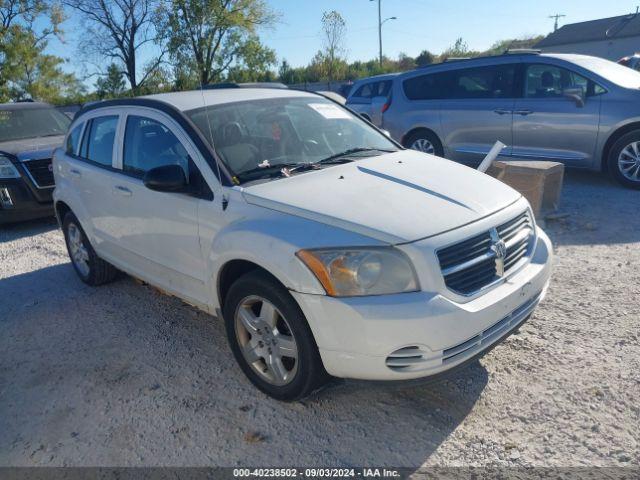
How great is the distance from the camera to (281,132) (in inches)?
147

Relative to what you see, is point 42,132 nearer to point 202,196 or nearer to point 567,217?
point 202,196

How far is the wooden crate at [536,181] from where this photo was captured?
5.86 meters

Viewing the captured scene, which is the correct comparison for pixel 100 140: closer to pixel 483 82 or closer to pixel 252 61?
pixel 483 82

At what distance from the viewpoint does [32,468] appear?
8.87ft

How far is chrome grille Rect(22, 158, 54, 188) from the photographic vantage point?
7422 mm

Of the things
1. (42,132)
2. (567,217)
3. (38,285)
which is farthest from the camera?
(42,132)

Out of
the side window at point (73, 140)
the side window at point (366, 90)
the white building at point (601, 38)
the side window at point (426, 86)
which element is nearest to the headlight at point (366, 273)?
the side window at point (73, 140)

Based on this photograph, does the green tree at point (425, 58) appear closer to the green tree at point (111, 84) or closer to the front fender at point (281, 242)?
the green tree at point (111, 84)

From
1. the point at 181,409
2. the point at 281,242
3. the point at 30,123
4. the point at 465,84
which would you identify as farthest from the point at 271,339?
the point at 30,123

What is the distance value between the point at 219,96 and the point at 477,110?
5.31 meters

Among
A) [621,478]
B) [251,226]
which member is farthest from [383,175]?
[621,478]

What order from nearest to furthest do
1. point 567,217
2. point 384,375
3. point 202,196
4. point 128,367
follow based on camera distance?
1. point 384,375
2. point 202,196
3. point 128,367
4. point 567,217

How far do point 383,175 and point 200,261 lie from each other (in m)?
1.30

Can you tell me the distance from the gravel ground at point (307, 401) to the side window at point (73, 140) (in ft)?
5.36
